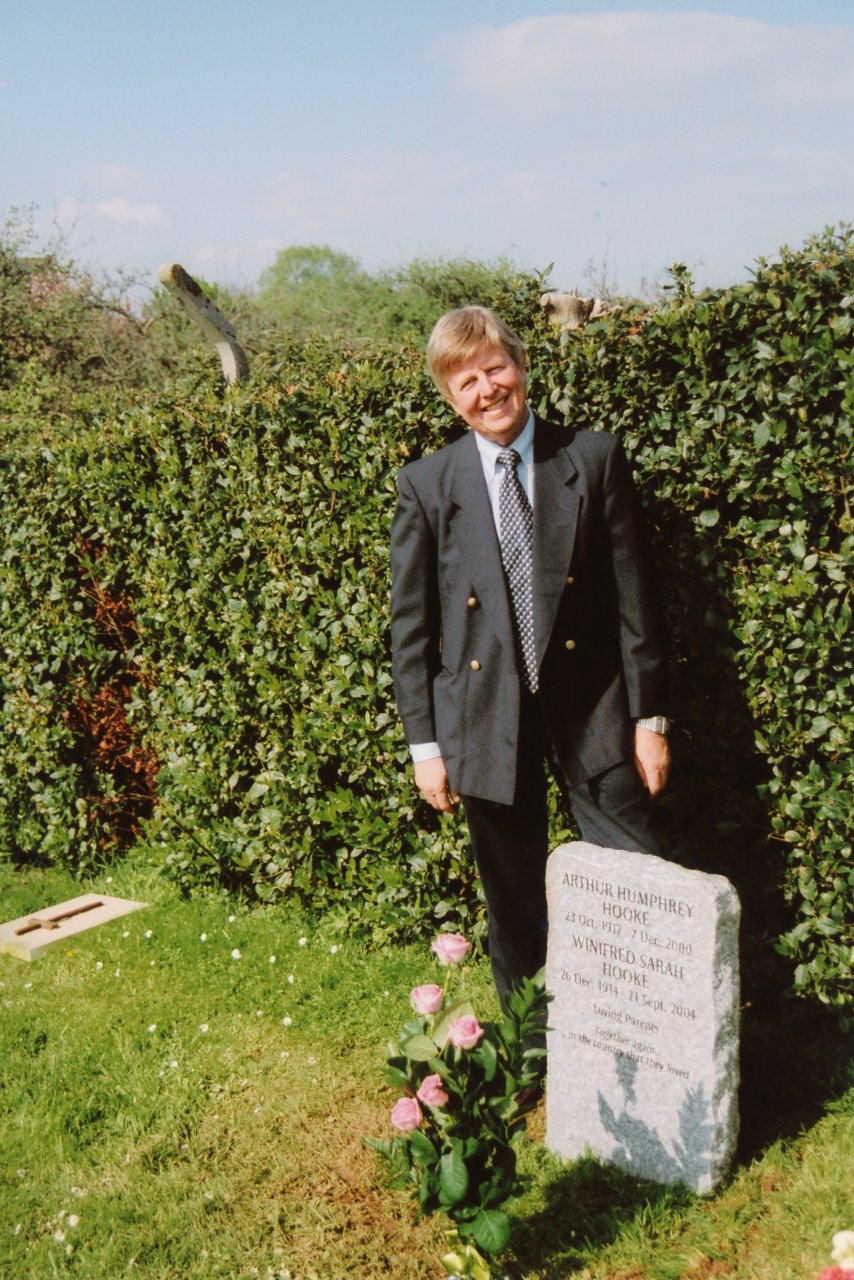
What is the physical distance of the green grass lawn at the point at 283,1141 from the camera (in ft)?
9.09

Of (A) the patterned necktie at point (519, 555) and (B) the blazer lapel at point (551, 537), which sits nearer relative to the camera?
(B) the blazer lapel at point (551, 537)

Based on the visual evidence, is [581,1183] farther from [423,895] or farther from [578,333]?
[578,333]

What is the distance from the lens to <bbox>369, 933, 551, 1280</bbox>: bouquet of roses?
2.51m

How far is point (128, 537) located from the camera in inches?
214

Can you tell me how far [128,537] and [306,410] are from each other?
1600 millimetres

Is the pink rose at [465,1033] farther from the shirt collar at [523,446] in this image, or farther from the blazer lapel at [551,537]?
the shirt collar at [523,446]

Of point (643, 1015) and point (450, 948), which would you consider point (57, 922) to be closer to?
point (450, 948)

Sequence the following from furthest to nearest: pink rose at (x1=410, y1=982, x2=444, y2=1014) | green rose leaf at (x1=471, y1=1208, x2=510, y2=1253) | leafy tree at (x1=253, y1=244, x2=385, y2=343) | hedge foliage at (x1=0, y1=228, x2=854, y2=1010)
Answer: leafy tree at (x1=253, y1=244, x2=385, y2=343) → hedge foliage at (x1=0, y1=228, x2=854, y2=1010) → pink rose at (x1=410, y1=982, x2=444, y2=1014) → green rose leaf at (x1=471, y1=1208, x2=510, y2=1253)

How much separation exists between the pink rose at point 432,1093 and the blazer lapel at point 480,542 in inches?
46.9

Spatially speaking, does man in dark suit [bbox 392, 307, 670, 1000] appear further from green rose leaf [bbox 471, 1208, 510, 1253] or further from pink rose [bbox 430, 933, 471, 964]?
green rose leaf [bbox 471, 1208, 510, 1253]

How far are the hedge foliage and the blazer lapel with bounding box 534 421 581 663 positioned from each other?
1.72 feet

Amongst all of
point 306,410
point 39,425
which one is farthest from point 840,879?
point 39,425

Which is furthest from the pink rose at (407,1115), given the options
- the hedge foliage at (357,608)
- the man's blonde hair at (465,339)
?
the man's blonde hair at (465,339)

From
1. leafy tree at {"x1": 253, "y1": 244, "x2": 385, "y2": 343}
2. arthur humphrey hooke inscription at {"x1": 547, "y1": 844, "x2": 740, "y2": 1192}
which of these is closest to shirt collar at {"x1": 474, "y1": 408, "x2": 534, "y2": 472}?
arthur humphrey hooke inscription at {"x1": 547, "y1": 844, "x2": 740, "y2": 1192}
